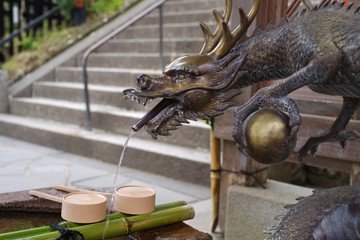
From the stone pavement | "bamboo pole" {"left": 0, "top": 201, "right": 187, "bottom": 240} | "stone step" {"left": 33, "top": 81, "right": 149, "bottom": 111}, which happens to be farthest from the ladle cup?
"stone step" {"left": 33, "top": 81, "right": 149, "bottom": 111}

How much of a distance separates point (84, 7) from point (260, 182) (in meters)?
6.78

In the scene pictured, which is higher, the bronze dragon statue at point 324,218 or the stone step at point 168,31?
the stone step at point 168,31

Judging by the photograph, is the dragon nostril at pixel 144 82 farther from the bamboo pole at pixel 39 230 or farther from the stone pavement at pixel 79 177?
the stone pavement at pixel 79 177

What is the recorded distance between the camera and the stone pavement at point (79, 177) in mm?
3604

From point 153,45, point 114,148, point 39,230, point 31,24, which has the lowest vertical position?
point 114,148

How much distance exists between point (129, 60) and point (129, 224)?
517 cm

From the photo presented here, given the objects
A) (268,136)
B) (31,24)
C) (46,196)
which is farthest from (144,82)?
(31,24)

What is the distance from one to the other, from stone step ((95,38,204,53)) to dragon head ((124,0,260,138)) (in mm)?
4471

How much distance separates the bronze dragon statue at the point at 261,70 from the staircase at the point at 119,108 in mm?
2659

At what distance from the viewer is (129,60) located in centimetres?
654

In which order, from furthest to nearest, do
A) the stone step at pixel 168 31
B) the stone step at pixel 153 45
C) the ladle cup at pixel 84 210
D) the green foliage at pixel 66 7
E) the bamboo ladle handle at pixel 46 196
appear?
1. the green foliage at pixel 66 7
2. the stone step at pixel 168 31
3. the stone step at pixel 153 45
4. the bamboo ladle handle at pixel 46 196
5. the ladle cup at pixel 84 210

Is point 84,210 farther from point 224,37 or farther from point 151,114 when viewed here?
point 224,37

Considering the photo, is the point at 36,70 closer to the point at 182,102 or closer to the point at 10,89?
the point at 10,89

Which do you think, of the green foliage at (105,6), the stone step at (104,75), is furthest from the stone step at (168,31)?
the green foliage at (105,6)
